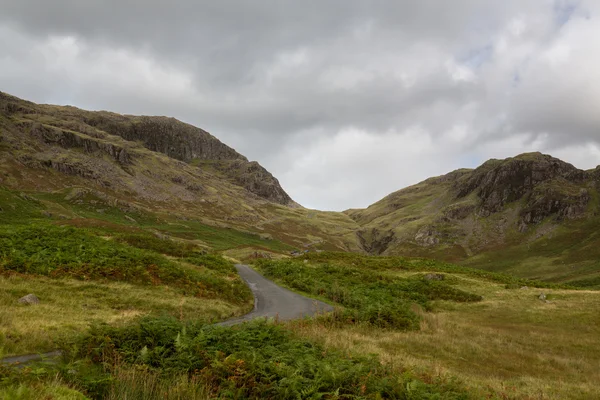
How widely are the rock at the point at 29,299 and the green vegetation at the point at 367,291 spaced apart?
16806 millimetres

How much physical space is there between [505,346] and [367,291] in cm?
1632

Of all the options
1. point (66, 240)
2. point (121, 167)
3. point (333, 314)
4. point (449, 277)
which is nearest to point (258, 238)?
point (121, 167)

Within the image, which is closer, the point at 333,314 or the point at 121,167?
the point at 333,314

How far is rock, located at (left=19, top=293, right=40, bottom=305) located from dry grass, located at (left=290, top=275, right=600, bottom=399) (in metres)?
13.4

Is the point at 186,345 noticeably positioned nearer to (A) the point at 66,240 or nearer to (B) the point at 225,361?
(B) the point at 225,361

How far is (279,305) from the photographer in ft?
95.8

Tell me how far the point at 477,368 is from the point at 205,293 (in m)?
20.2

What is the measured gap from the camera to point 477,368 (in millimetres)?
15484

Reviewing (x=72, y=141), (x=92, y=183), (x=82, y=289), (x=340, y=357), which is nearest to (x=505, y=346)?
(x=340, y=357)

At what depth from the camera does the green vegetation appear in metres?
23.4

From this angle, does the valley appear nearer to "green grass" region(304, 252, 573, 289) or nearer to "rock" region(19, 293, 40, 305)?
"rock" region(19, 293, 40, 305)

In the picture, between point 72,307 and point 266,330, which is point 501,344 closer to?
point 266,330

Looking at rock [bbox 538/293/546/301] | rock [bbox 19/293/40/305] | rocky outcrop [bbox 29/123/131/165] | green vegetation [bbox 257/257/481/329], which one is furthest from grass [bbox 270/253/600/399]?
rocky outcrop [bbox 29/123/131/165]

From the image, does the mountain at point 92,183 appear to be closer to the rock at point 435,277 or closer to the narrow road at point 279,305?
the narrow road at point 279,305
